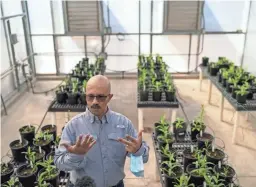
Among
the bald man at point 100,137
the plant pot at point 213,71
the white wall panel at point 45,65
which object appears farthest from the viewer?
the white wall panel at point 45,65

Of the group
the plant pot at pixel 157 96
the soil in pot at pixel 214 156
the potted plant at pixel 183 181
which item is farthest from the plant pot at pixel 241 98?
the potted plant at pixel 183 181

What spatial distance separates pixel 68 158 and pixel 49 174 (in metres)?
0.92

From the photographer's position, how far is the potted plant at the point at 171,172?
2365mm

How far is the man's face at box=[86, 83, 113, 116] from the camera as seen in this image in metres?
1.71

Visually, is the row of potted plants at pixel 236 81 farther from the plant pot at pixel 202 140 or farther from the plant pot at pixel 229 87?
the plant pot at pixel 202 140

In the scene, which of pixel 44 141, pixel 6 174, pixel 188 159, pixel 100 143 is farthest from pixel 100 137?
pixel 44 141

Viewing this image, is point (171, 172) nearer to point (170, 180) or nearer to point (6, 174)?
point (170, 180)

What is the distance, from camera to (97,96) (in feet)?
5.66

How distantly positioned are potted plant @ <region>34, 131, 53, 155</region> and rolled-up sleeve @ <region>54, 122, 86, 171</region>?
128 cm

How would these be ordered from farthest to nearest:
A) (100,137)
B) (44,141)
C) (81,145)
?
1. (44,141)
2. (100,137)
3. (81,145)

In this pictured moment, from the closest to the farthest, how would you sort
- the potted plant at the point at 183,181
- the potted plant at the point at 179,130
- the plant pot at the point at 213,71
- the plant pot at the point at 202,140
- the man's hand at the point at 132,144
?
the man's hand at the point at 132,144
the potted plant at the point at 183,181
the plant pot at the point at 202,140
the potted plant at the point at 179,130
the plant pot at the point at 213,71

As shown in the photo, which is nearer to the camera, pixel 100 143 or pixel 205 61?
pixel 100 143

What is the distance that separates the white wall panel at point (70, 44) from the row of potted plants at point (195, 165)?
4.40m

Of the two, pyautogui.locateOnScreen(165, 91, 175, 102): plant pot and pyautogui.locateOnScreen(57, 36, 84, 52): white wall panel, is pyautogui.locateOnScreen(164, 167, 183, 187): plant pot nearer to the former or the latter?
pyautogui.locateOnScreen(165, 91, 175, 102): plant pot
